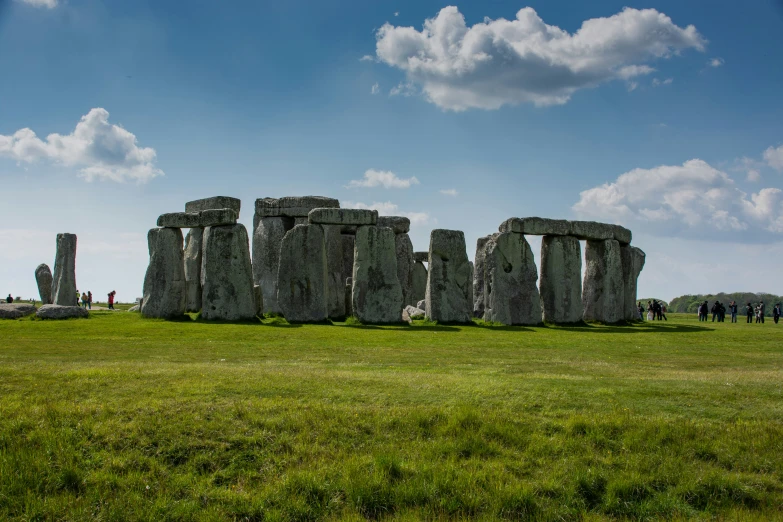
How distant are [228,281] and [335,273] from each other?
5.33 metres

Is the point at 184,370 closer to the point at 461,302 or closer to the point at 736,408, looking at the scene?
the point at 736,408

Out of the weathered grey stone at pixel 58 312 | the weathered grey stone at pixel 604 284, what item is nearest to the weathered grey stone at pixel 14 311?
the weathered grey stone at pixel 58 312

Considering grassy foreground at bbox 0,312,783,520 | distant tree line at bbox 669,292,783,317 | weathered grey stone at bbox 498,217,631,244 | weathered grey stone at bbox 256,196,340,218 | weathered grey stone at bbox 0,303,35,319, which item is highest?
weathered grey stone at bbox 256,196,340,218

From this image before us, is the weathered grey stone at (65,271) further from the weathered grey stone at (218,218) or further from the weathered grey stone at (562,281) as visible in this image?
the weathered grey stone at (562,281)

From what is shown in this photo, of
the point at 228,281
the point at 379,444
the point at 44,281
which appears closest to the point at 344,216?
the point at 228,281

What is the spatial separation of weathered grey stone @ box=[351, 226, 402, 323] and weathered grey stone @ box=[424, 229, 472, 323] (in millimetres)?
1315

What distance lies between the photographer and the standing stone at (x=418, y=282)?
3300 cm

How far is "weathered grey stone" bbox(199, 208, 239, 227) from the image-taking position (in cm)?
2308

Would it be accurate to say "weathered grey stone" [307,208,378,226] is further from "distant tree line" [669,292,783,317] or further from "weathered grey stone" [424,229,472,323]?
"distant tree line" [669,292,783,317]

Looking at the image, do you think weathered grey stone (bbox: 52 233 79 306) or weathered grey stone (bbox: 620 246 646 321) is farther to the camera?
weathered grey stone (bbox: 52 233 79 306)

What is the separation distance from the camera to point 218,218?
2319 cm

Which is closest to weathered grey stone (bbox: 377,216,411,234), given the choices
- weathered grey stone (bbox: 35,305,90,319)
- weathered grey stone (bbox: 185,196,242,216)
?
weathered grey stone (bbox: 185,196,242,216)

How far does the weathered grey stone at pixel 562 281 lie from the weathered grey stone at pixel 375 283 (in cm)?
617

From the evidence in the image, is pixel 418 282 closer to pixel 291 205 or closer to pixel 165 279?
pixel 291 205
